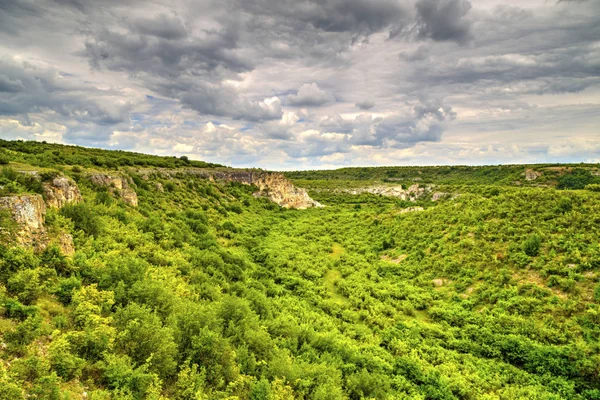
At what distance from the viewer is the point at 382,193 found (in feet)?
315

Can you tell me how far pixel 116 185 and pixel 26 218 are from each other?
554 inches

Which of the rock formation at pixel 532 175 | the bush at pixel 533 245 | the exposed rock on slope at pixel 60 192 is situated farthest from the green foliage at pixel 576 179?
the exposed rock on slope at pixel 60 192

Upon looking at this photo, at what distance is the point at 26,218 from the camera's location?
473 inches

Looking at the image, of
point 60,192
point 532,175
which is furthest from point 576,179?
point 60,192

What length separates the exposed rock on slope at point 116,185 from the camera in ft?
78.8

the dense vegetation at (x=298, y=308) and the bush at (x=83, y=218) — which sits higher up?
the bush at (x=83, y=218)

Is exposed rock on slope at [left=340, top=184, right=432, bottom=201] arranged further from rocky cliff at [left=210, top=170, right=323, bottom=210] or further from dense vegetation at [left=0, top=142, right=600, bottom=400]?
dense vegetation at [left=0, top=142, right=600, bottom=400]

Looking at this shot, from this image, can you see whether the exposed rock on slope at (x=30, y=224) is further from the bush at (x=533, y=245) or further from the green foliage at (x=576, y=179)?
the green foliage at (x=576, y=179)

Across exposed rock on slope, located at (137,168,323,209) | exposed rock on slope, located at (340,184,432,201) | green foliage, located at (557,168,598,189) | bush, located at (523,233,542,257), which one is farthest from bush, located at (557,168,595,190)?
bush, located at (523,233,542,257)

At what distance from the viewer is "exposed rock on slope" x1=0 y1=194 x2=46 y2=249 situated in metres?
11.5

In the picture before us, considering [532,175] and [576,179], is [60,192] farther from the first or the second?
[532,175]

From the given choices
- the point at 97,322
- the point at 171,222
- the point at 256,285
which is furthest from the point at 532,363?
the point at 171,222

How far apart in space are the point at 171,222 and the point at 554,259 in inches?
1192

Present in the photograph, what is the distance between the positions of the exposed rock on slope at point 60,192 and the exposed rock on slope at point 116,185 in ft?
20.4
